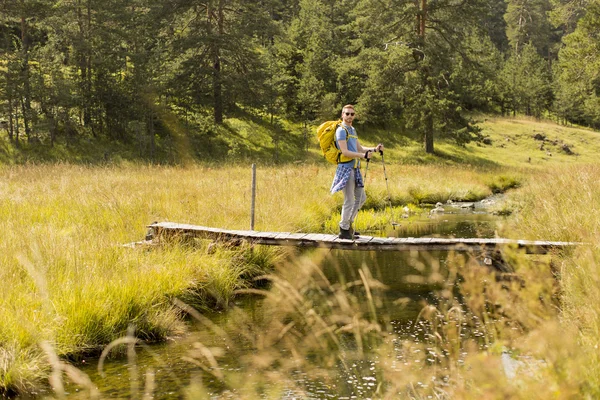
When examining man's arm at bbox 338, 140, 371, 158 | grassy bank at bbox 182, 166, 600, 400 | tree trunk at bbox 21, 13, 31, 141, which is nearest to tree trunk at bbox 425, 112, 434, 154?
tree trunk at bbox 21, 13, 31, 141

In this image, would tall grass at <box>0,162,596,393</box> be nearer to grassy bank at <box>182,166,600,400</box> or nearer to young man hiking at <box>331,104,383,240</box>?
grassy bank at <box>182,166,600,400</box>

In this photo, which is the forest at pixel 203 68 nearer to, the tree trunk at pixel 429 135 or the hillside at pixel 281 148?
the tree trunk at pixel 429 135

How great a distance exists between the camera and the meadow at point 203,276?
316 centimetres

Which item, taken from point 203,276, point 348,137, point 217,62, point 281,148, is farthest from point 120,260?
point 281,148

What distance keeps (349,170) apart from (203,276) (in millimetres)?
2855

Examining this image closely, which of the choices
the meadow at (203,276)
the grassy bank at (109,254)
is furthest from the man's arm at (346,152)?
the grassy bank at (109,254)

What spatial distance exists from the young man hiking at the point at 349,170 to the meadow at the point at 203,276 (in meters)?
1.29

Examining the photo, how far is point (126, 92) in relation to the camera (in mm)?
31812

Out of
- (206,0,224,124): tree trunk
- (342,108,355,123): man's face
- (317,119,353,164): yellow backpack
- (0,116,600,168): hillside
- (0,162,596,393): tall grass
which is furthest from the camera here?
(206,0,224,124): tree trunk

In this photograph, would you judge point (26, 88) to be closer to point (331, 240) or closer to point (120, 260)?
point (120, 260)

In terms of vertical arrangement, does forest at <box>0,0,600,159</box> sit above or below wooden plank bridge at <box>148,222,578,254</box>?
above

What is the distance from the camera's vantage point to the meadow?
10.4 feet

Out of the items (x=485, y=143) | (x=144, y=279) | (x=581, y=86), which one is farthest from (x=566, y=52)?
(x=144, y=279)

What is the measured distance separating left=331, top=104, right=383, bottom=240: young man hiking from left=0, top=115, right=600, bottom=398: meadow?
1287 millimetres
